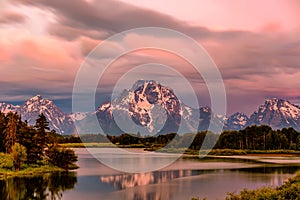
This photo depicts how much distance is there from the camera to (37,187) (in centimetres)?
5603

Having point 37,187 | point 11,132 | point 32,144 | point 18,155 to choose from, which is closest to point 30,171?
point 18,155

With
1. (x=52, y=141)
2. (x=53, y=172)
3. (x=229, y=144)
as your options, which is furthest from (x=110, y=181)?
(x=229, y=144)

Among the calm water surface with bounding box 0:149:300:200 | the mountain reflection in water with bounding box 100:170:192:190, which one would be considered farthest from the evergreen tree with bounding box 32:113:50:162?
the mountain reflection in water with bounding box 100:170:192:190

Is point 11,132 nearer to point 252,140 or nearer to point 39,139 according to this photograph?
point 39,139

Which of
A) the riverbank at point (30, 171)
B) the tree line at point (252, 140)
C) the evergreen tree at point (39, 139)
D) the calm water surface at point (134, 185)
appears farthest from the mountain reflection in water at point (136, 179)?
the tree line at point (252, 140)

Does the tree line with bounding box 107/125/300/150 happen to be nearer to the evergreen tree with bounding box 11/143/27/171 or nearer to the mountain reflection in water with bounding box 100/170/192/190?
the mountain reflection in water with bounding box 100/170/192/190

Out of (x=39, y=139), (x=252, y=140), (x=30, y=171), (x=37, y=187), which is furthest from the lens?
(x=252, y=140)

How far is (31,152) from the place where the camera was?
80.9 meters

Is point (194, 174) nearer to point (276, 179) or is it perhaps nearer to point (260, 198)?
point (276, 179)

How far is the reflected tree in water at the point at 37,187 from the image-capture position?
48991 millimetres

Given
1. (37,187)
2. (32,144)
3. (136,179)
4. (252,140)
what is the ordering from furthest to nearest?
(252,140) < (32,144) < (136,179) < (37,187)

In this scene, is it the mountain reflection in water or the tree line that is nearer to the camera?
the mountain reflection in water

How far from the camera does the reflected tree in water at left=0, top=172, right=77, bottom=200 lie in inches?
1929

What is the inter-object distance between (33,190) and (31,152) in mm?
28930
